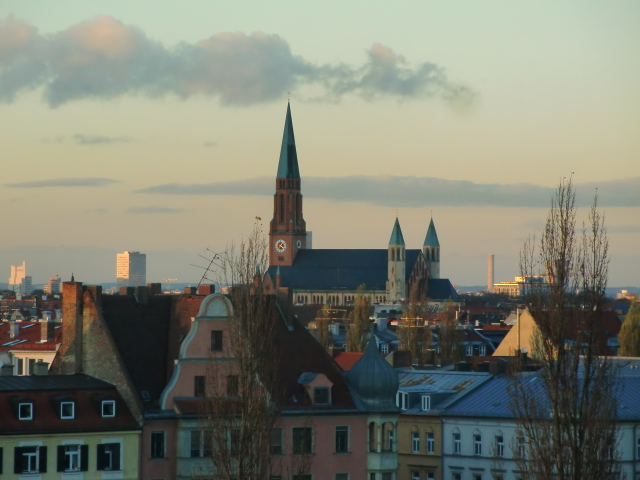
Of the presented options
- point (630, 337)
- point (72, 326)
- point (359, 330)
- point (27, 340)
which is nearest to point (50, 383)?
point (72, 326)

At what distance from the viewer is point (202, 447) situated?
53531 millimetres

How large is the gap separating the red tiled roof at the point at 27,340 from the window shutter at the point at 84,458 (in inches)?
828

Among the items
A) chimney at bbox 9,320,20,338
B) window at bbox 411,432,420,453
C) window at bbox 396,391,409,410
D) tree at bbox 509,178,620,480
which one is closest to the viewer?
tree at bbox 509,178,620,480

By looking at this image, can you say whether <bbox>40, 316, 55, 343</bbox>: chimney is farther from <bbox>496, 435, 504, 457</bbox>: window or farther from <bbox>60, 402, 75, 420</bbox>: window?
<bbox>60, 402, 75, 420</bbox>: window

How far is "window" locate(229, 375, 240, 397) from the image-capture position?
51.4 meters

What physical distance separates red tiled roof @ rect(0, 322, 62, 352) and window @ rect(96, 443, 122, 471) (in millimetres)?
20866

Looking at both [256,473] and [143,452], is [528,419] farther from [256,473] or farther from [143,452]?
[143,452]

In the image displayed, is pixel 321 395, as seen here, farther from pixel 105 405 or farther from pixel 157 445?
pixel 105 405

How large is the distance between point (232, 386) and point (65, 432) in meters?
5.76

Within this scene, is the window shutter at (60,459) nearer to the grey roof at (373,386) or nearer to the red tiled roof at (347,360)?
the grey roof at (373,386)

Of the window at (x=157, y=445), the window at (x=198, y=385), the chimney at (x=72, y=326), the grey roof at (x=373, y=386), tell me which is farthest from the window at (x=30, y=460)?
the grey roof at (x=373, y=386)

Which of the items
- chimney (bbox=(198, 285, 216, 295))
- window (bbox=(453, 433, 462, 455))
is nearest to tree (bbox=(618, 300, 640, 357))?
window (bbox=(453, 433, 462, 455))

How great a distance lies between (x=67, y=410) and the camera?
5259 centimetres

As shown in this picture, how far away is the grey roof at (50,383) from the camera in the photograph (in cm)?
5288
